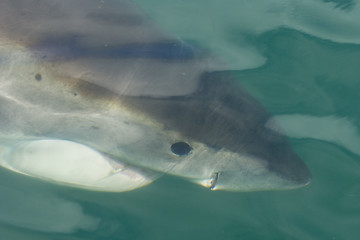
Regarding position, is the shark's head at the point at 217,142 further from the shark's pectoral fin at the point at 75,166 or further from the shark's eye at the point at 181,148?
the shark's pectoral fin at the point at 75,166

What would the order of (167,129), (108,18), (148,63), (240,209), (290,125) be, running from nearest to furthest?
(167,129), (148,63), (108,18), (240,209), (290,125)

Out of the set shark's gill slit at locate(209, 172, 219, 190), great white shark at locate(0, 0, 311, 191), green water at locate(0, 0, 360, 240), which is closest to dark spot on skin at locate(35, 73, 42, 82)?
great white shark at locate(0, 0, 311, 191)

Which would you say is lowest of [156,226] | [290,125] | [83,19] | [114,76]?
[156,226]

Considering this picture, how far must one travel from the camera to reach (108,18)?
8.66ft

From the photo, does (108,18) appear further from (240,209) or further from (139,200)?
(240,209)

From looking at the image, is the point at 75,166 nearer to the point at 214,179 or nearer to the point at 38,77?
the point at 38,77

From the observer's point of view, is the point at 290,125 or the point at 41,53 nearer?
the point at 41,53

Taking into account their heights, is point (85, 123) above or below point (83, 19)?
below

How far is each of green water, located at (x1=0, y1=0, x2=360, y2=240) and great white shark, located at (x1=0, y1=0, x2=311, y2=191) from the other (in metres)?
0.31

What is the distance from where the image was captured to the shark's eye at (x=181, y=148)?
91.0 inches

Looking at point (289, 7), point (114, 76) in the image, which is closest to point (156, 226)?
point (114, 76)

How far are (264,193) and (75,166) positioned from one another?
3.78 feet

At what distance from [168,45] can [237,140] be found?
0.72m

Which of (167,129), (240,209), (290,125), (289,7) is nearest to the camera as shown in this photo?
(167,129)
